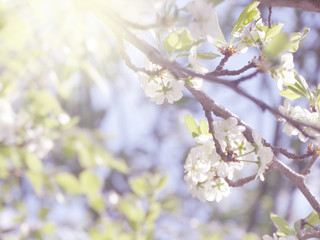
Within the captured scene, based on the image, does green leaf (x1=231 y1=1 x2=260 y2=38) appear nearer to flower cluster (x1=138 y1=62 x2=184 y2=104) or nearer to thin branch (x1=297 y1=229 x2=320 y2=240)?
flower cluster (x1=138 y1=62 x2=184 y2=104)

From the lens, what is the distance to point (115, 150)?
3084mm

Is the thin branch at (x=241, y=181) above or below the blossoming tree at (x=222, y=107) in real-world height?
below

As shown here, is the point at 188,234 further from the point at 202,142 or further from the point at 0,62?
the point at 202,142

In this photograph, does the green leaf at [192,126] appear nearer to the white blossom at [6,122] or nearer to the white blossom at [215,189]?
the white blossom at [215,189]

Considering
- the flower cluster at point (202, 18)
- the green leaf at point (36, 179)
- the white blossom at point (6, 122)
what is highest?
the flower cluster at point (202, 18)

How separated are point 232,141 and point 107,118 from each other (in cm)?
254

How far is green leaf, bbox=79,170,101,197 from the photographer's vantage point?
4.31 ft

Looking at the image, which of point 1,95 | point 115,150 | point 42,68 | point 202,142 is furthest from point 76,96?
point 202,142

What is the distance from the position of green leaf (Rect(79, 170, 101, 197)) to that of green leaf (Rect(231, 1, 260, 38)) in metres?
0.87

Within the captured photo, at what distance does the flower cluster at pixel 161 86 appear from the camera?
557 mm

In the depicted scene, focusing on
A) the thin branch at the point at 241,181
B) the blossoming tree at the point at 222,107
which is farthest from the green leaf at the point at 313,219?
the thin branch at the point at 241,181

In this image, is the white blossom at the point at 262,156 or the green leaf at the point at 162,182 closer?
the white blossom at the point at 262,156

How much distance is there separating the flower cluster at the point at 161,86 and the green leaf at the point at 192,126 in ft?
0.24

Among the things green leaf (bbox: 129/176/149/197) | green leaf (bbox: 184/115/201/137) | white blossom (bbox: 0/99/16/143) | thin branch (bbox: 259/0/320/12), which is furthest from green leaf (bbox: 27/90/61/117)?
thin branch (bbox: 259/0/320/12)
